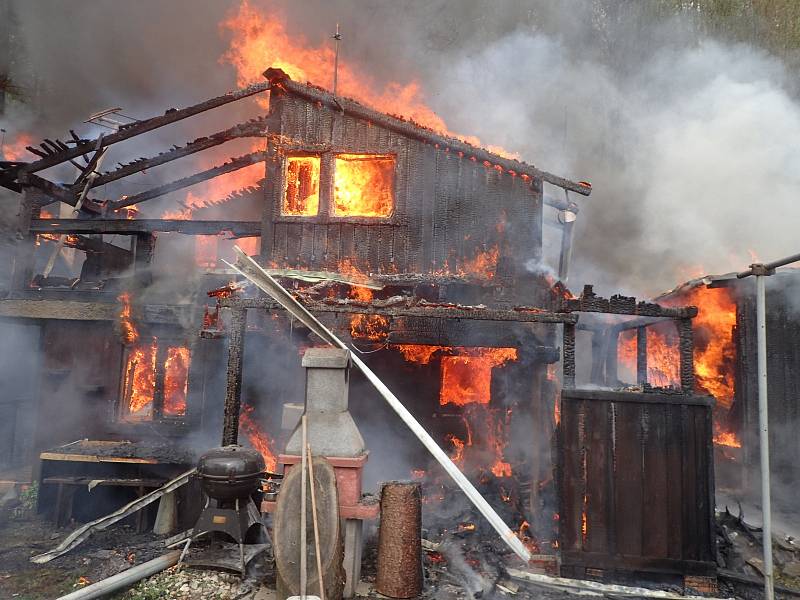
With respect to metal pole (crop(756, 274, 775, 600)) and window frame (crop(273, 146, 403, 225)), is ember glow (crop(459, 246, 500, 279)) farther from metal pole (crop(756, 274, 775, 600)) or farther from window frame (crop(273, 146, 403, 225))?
metal pole (crop(756, 274, 775, 600))

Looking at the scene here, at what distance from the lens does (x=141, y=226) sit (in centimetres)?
1436

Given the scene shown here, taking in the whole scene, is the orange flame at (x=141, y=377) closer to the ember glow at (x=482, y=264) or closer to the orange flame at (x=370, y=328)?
the orange flame at (x=370, y=328)

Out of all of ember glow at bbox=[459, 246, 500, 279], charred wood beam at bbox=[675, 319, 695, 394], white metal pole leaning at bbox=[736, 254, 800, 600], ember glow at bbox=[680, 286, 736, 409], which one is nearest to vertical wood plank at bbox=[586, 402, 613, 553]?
charred wood beam at bbox=[675, 319, 695, 394]

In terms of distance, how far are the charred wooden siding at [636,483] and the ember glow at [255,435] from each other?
8.48m

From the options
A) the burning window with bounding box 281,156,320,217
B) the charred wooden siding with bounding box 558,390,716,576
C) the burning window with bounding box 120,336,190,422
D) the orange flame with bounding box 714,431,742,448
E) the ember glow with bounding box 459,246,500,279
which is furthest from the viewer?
the orange flame with bounding box 714,431,742,448

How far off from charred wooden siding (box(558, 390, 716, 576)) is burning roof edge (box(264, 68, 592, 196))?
725 cm

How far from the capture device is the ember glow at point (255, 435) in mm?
13562

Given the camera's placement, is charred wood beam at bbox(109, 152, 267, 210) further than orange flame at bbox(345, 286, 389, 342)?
Yes

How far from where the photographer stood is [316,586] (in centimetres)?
641

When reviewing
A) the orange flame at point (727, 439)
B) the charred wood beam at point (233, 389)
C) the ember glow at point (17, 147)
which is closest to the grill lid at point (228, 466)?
the charred wood beam at point (233, 389)

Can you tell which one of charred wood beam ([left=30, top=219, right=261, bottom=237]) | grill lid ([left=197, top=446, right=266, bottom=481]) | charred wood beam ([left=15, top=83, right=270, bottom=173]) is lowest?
grill lid ([left=197, top=446, right=266, bottom=481])

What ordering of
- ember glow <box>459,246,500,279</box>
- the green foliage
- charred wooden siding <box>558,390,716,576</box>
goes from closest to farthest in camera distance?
charred wooden siding <box>558,390,716,576</box>, the green foliage, ember glow <box>459,246,500,279</box>

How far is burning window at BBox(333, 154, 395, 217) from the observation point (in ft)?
45.0

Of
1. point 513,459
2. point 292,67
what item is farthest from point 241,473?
point 292,67
